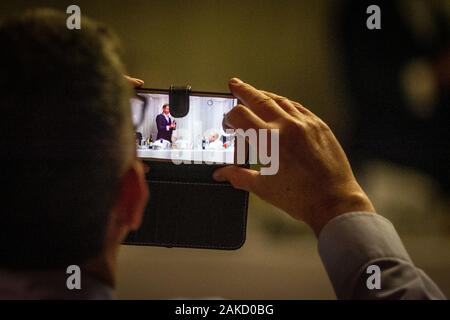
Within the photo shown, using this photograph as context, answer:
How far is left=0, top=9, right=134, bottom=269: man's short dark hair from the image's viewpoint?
1.03ft

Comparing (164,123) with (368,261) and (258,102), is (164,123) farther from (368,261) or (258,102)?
(368,261)

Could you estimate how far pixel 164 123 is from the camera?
2.06 ft

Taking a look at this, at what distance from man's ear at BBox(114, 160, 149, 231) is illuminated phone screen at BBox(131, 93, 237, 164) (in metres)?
0.25

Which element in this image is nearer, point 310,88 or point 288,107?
point 288,107

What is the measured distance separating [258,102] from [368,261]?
0.23 meters

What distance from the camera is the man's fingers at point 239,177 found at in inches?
22.4

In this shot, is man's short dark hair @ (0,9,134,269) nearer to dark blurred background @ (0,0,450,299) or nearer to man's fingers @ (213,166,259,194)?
man's fingers @ (213,166,259,194)

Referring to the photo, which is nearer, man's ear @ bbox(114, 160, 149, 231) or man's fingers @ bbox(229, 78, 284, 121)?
man's ear @ bbox(114, 160, 149, 231)

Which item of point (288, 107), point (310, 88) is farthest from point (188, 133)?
point (310, 88)

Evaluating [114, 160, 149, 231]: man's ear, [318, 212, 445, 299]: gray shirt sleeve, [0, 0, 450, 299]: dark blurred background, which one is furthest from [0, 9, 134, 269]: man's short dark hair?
[0, 0, 450, 299]: dark blurred background

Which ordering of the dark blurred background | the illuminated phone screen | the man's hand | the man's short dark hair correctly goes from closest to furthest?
the man's short dark hair, the man's hand, the illuminated phone screen, the dark blurred background

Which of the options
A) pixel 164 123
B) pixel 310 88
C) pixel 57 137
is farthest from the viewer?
pixel 310 88

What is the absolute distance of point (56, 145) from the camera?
0.33 meters

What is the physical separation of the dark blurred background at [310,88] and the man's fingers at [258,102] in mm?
371
